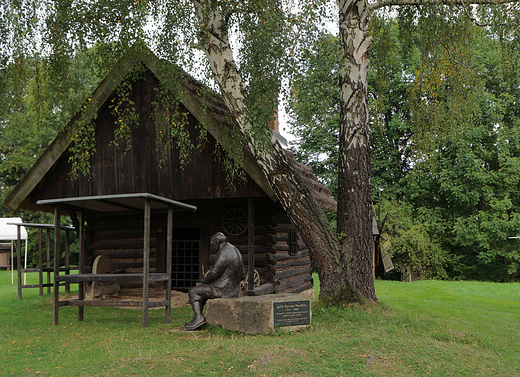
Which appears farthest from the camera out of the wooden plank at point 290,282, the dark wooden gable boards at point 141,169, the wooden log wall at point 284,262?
the wooden plank at point 290,282

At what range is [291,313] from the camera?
7.61m

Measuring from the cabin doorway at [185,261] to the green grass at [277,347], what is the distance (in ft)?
10.7

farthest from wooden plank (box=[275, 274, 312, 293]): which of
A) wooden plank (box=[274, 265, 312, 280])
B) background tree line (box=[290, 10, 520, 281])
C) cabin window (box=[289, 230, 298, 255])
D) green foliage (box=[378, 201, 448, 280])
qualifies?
green foliage (box=[378, 201, 448, 280])

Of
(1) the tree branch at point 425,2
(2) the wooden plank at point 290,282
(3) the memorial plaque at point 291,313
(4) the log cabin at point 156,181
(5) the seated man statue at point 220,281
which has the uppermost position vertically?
(1) the tree branch at point 425,2

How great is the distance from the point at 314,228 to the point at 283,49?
322 cm

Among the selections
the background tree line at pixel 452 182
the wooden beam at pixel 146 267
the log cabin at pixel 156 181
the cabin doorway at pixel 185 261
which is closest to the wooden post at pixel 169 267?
the wooden beam at pixel 146 267

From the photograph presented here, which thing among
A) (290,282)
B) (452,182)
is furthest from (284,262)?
(452,182)

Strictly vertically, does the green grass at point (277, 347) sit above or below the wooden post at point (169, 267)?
below

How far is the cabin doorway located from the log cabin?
33cm

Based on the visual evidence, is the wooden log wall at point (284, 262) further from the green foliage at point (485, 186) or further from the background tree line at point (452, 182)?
the green foliage at point (485, 186)

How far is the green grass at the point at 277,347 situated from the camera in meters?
5.86

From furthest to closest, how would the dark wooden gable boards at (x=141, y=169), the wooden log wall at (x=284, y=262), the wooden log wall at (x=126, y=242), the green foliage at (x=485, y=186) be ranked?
the green foliage at (x=485, y=186) < the wooden log wall at (x=126, y=242) < the wooden log wall at (x=284, y=262) < the dark wooden gable boards at (x=141, y=169)

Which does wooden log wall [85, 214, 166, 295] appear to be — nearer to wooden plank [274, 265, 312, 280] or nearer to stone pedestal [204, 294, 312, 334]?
wooden plank [274, 265, 312, 280]

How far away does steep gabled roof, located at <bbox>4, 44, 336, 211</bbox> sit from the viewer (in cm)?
963
